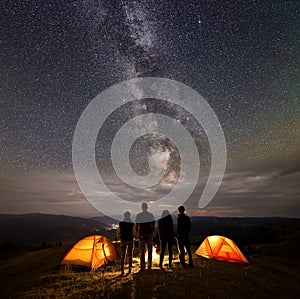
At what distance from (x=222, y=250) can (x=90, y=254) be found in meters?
7.22

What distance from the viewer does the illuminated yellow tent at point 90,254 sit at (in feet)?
38.4

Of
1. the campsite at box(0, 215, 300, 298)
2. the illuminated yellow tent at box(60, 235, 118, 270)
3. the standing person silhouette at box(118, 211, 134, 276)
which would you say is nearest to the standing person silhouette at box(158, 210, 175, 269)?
the campsite at box(0, 215, 300, 298)

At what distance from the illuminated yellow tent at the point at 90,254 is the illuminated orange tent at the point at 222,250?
5543 mm

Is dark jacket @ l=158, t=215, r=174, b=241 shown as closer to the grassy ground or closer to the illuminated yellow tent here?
the grassy ground

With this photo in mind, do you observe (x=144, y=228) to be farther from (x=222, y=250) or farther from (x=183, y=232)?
(x=222, y=250)

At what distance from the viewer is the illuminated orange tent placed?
1318 centimetres

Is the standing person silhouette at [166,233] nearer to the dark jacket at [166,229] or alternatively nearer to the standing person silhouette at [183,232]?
the dark jacket at [166,229]

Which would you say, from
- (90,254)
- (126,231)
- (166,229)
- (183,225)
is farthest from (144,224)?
(90,254)

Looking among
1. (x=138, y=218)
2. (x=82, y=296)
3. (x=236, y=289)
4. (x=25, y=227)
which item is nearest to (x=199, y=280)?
(x=236, y=289)

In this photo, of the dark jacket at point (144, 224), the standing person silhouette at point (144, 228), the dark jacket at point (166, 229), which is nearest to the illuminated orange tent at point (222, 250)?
the dark jacket at point (166, 229)

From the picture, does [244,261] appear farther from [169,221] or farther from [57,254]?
[57,254]

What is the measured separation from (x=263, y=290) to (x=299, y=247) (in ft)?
57.2

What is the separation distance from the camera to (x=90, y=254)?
1193 cm

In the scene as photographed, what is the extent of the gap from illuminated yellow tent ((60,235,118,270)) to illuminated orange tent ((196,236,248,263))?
554 centimetres
